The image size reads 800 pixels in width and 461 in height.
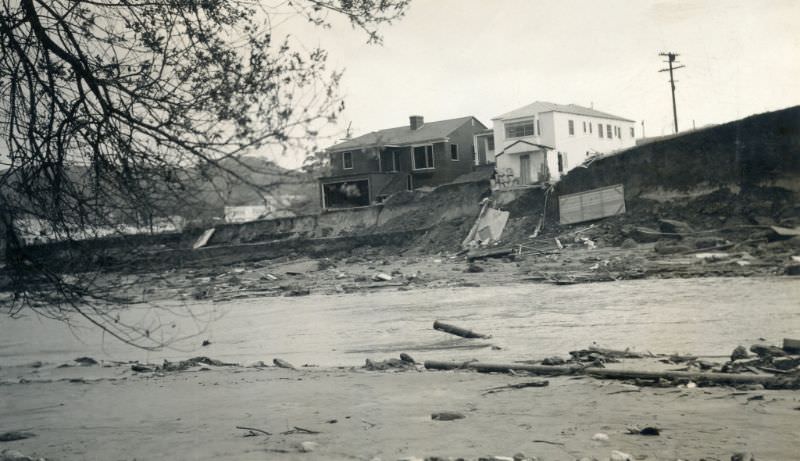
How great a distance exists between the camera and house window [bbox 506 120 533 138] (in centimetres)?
5147

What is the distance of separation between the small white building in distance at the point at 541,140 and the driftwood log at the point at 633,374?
3981 cm

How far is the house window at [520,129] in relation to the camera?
169ft

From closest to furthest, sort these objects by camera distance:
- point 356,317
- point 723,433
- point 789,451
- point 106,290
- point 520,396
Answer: point 789,451 < point 723,433 < point 106,290 < point 520,396 < point 356,317

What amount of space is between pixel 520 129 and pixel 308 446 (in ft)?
155

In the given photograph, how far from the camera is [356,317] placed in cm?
1720

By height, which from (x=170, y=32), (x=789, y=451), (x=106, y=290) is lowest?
(x=789, y=451)

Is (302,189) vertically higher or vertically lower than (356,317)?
higher

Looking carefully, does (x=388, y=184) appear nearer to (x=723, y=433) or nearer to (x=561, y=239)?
(x=561, y=239)

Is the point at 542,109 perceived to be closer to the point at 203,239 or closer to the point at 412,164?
the point at 412,164

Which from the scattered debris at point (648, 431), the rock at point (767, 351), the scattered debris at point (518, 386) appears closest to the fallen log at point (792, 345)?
the rock at point (767, 351)

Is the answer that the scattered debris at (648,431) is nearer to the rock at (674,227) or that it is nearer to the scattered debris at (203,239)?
the rock at (674,227)

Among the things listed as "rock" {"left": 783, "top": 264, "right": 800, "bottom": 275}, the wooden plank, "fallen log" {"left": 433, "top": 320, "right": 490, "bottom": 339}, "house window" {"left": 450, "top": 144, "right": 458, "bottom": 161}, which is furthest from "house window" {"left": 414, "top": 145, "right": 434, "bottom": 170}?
"fallen log" {"left": 433, "top": 320, "right": 490, "bottom": 339}

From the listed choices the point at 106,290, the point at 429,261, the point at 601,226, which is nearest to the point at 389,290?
the point at 429,261

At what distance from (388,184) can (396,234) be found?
13105 millimetres
